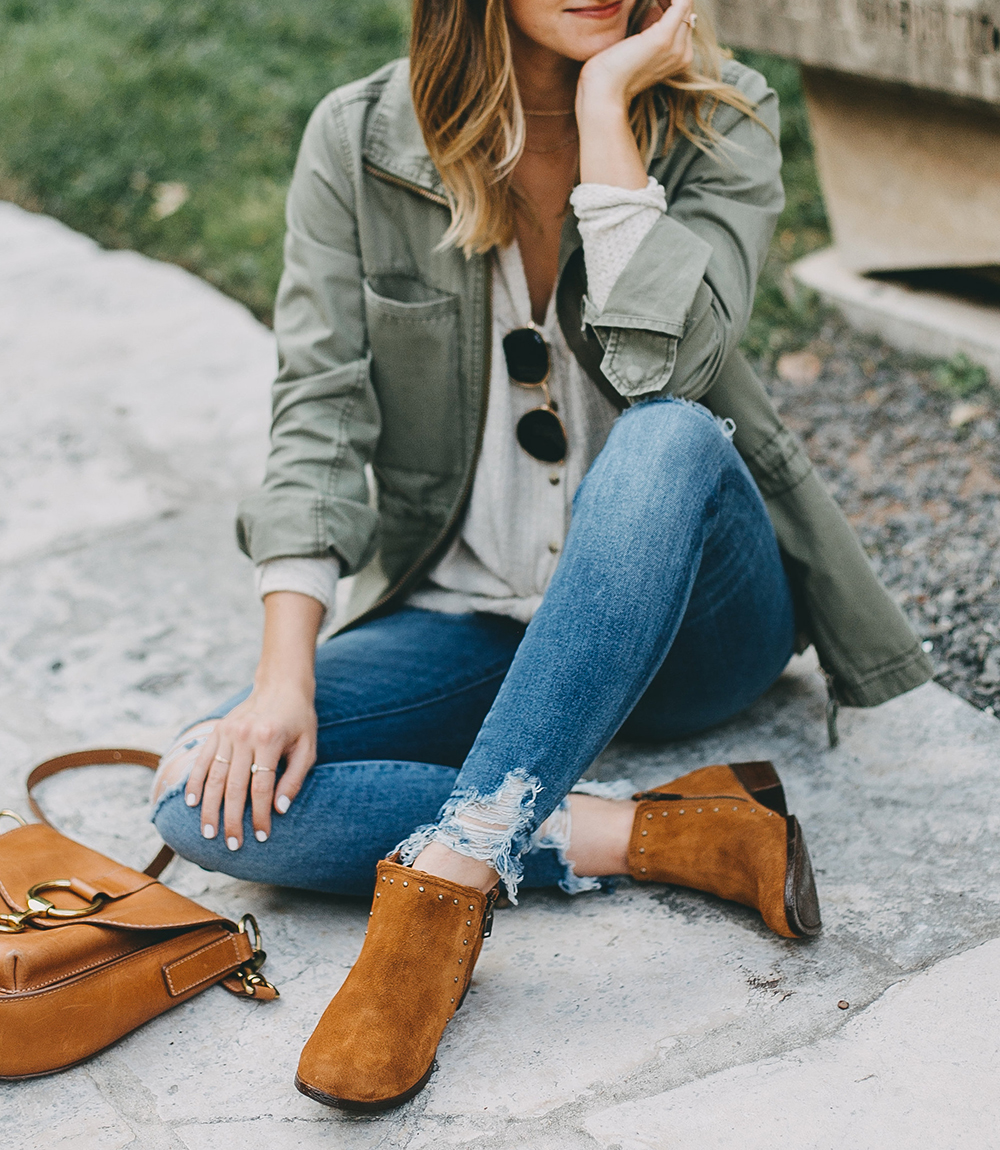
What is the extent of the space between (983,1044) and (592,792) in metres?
0.67

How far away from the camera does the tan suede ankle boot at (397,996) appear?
1.52 m

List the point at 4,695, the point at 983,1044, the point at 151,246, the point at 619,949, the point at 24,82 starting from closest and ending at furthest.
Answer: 1. the point at 983,1044
2. the point at 619,949
3. the point at 4,695
4. the point at 151,246
5. the point at 24,82

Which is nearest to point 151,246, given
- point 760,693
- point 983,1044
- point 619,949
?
point 760,693

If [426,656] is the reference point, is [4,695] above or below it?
below

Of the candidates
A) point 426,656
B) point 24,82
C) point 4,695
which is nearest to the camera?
point 426,656

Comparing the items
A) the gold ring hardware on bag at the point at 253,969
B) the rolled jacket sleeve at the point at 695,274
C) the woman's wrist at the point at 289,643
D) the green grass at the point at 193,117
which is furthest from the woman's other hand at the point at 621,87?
the green grass at the point at 193,117

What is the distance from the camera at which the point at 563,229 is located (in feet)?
6.47

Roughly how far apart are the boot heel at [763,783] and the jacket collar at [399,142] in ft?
3.34

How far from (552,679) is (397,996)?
1.42ft

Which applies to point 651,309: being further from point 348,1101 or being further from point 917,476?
point 917,476

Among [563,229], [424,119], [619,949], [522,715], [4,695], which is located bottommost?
[4,695]

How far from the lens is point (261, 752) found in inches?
72.6

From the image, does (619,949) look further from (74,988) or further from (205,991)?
(74,988)

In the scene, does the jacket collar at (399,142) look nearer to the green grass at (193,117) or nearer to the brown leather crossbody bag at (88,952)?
the brown leather crossbody bag at (88,952)
